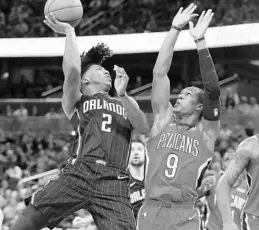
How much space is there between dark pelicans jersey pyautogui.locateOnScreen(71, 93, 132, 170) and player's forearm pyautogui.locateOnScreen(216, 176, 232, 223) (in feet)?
4.69

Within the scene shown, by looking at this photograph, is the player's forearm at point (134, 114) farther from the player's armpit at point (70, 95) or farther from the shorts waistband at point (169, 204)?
the shorts waistband at point (169, 204)

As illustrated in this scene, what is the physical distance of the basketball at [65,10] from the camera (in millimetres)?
6668

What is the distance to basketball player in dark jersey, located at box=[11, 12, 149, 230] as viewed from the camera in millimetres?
5973

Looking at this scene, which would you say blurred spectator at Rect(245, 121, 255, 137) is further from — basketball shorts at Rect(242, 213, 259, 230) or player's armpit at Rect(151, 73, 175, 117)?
basketball shorts at Rect(242, 213, 259, 230)

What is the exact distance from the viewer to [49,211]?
597 cm

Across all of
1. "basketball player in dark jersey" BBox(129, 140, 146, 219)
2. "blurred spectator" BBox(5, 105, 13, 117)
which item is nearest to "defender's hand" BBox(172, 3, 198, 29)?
"basketball player in dark jersey" BBox(129, 140, 146, 219)

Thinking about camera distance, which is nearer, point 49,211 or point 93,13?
point 49,211

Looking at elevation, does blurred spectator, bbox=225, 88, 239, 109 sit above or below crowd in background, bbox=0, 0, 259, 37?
below

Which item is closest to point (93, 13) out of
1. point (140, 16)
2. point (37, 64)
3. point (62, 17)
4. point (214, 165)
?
point (140, 16)

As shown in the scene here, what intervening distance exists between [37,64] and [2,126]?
4559mm

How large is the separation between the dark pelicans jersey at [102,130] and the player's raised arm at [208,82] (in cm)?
72

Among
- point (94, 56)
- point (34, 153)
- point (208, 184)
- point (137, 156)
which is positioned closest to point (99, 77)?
point (94, 56)

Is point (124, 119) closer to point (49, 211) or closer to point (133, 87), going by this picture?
point (49, 211)

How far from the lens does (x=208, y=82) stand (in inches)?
228
